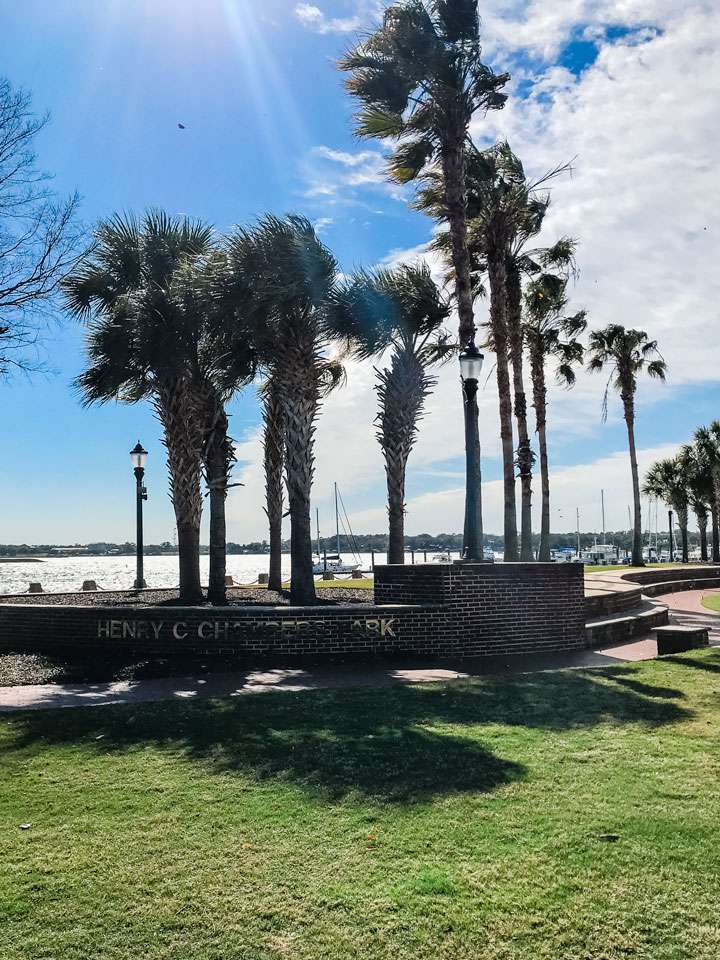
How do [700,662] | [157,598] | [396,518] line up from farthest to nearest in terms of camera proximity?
1. [396,518]
2. [157,598]
3. [700,662]

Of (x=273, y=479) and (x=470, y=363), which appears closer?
(x=470, y=363)

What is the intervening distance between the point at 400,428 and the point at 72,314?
8158mm

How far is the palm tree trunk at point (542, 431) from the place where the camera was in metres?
30.3

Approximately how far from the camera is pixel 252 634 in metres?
11.1

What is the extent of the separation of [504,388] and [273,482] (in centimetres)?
731

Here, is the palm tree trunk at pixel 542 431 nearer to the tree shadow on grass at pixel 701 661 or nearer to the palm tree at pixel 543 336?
the palm tree at pixel 543 336

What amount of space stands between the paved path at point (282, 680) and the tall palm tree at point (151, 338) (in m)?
6.97

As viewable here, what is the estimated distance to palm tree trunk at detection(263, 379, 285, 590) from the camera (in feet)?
68.3

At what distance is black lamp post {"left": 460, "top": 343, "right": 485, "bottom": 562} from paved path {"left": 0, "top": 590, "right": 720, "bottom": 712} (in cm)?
203

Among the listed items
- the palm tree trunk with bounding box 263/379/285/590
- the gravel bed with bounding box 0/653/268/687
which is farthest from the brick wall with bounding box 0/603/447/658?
the palm tree trunk with bounding box 263/379/285/590

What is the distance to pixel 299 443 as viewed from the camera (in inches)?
567

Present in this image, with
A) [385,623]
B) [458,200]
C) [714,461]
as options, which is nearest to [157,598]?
[385,623]

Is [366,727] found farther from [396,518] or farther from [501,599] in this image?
[396,518]

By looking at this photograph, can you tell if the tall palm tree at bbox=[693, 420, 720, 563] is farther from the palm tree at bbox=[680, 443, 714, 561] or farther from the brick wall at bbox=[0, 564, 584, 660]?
the brick wall at bbox=[0, 564, 584, 660]
